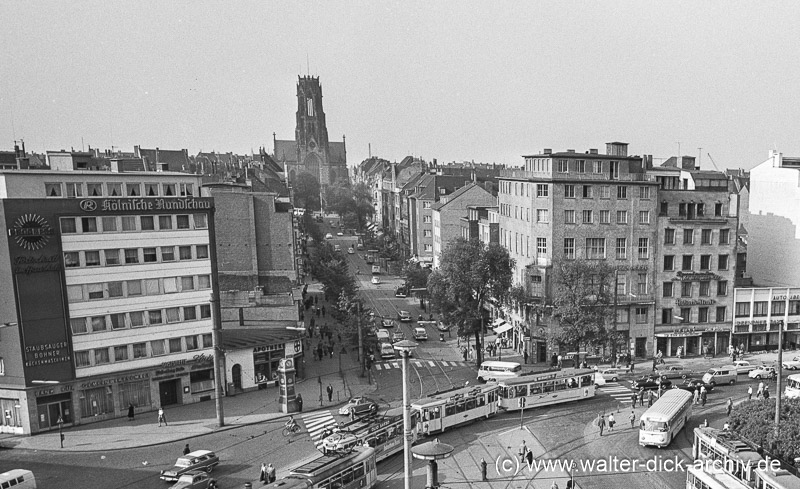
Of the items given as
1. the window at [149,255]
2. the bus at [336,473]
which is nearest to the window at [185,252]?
the window at [149,255]

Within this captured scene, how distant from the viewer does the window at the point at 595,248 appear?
6234 cm

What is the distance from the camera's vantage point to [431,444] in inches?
776

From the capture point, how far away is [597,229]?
62219 millimetres

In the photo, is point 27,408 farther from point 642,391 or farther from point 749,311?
point 749,311

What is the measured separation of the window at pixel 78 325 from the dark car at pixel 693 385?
45.4 metres

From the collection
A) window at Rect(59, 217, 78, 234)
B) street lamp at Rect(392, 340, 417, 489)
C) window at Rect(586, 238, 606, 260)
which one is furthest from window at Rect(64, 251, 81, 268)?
window at Rect(586, 238, 606, 260)

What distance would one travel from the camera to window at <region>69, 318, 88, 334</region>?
4588 cm

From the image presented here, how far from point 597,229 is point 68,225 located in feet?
150

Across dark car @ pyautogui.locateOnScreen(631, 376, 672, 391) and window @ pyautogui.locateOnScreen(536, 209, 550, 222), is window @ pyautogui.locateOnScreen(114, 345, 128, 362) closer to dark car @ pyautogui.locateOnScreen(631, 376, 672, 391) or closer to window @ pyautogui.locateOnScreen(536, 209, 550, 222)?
window @ pyautogui.locateOnScreen(536, 209, 550, 222)

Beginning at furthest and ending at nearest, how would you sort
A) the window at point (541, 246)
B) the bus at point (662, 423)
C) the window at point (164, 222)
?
the window at point (541, 246), the window at point (164, 222), the bus at point (662, 423)

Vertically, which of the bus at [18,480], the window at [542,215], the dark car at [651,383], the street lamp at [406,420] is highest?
the window at [542,215]

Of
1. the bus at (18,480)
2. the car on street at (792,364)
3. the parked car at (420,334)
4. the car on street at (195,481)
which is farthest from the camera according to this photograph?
the parked car at (420,334)

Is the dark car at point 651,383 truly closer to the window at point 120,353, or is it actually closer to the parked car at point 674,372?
the parked car at point 674,372

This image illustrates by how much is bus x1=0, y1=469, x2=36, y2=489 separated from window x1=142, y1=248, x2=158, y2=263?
1861 centimetres
